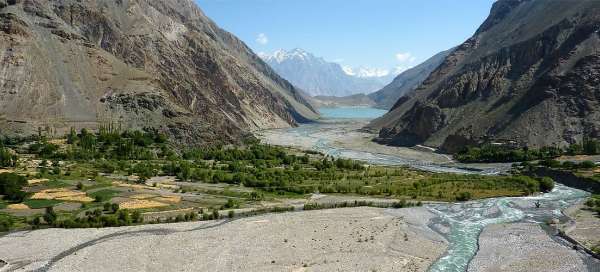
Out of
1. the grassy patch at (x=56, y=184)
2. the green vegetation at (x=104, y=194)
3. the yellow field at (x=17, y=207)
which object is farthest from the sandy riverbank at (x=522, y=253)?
the grassy patch at (x=56, y=184)

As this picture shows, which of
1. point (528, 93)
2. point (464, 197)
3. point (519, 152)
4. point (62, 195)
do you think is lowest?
point (464, 197)

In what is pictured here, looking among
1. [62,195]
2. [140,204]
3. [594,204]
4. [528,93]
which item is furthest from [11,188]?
[528,93]

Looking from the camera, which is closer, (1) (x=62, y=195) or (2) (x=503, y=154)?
(1) (x=62, y=195)

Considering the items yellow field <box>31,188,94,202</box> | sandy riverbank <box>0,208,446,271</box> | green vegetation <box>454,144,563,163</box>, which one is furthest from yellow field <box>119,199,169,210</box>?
green vegetation <box>454,144,563,163</box>

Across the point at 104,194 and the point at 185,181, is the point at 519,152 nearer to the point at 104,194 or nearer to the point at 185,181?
the point at 185,181

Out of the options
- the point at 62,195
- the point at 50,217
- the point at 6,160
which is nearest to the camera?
the point at 50,217

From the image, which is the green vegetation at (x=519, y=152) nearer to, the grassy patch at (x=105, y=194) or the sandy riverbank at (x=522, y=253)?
the sandy riverbank at (x=522, y=253)

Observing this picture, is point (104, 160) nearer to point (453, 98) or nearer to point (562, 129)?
point (562, 129)
